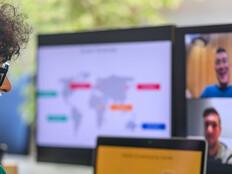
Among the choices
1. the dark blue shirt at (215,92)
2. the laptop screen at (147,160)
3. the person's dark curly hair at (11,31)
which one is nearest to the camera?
the person's dark curly hair at (11,31)

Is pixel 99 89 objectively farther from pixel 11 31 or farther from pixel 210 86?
pixel 11 31

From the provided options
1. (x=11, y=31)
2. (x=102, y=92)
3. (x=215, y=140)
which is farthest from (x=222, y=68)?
(x=11, y=31)

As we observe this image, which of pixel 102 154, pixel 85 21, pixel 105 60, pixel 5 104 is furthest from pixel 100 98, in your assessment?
pixel 5 104

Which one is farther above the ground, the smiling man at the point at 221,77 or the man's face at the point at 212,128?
the smiling man at the point at 221,77

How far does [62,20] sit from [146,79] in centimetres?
143

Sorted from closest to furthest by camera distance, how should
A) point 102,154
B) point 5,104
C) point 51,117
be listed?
point 102,154 < point 51,117 < point 5,104

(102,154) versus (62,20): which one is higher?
(62,20)

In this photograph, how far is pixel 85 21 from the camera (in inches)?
81.4

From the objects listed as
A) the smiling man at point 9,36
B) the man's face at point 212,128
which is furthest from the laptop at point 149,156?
the smiling man at point 9,36

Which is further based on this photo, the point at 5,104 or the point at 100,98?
the point at 5,104

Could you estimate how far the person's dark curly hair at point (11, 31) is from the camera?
35cm

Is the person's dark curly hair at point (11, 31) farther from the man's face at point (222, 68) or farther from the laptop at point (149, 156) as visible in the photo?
the man's face at point (222, 68)

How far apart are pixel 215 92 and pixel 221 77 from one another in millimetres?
27

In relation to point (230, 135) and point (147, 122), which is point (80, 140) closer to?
point (147, 122)
